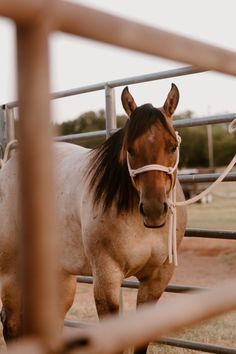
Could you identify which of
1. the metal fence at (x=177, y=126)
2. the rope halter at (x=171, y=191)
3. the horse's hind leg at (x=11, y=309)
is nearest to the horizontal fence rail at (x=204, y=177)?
the metal fence at (x=177, y=126)

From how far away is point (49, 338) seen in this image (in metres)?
0.61

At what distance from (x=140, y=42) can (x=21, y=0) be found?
223mm

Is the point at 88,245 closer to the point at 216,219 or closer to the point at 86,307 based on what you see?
the point at 86,307

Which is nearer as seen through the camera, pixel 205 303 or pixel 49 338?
pixel 49 338

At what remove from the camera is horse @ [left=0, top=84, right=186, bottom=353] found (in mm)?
2434

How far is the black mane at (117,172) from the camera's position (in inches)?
98.8

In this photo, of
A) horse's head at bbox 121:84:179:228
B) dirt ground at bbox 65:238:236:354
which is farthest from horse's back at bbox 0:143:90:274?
dirt ground at bbox 65:238:236:354

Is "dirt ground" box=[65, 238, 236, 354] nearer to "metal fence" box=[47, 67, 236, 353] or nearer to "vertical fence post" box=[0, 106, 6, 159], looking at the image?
"metal fence" box=[47, 67, 236, 353]

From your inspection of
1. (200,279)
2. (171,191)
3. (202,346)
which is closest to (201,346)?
(202,346)

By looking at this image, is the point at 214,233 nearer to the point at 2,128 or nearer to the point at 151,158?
the point at 151,158

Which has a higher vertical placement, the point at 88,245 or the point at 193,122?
the point at 193,122

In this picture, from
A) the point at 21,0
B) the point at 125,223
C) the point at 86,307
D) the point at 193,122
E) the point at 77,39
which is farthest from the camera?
the point at 86,307

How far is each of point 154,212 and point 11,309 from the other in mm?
1602

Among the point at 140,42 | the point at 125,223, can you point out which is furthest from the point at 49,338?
the point at 125,223
